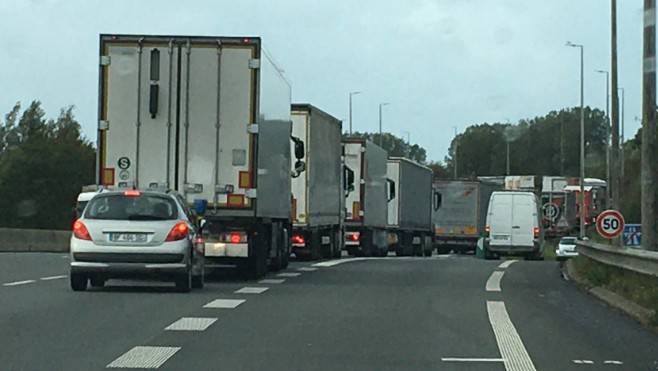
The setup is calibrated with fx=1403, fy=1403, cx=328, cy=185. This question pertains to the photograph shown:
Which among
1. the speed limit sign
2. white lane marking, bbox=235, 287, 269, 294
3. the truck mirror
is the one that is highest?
the truck mirror

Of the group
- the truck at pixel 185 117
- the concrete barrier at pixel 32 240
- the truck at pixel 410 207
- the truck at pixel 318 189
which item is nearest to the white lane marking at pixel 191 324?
the truck at pixel 185 117

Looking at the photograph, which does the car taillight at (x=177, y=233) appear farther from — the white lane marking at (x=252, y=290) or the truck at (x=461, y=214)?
the truck at (x=461, y=214)

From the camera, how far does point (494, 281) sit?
23922mm

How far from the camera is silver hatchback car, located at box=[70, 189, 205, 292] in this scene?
18.8 m

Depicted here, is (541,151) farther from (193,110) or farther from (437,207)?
(193,110)

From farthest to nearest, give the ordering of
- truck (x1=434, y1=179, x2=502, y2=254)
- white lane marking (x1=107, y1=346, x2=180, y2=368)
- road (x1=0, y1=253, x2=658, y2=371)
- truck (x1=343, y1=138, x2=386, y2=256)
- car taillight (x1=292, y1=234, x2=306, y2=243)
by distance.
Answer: truck (x1=434, y1=179, x2=502, y2=254), truck (x1=343, y1=138, x2=386, y2=256), car taillight (x1=292, y1=234, x2=306, y2=243), road (x1=0, y1=253, x2=658, y2=371), white lane marking (x1=107, y1=346, x2=180, y2=368)

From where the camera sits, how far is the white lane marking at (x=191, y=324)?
549 inches

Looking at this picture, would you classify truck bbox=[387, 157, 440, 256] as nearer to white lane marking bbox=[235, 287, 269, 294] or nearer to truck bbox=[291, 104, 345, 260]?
truck bbox=[291, 104, 345, 260]

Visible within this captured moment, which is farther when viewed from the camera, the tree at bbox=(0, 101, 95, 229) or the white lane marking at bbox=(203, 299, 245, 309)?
the tree at bbox=(0, 101, 95, 229)

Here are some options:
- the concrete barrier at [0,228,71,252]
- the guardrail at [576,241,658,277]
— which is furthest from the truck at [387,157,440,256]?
the guardrail at [576,241,658,277]

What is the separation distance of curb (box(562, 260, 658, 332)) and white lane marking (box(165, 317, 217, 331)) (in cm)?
465

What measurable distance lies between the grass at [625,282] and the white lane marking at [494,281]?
4.80 feet

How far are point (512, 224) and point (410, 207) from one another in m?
4.45

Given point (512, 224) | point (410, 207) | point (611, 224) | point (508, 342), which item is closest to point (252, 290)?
point (508, 342)
